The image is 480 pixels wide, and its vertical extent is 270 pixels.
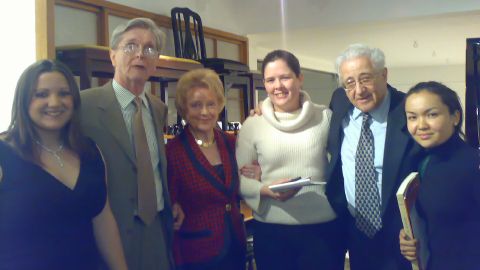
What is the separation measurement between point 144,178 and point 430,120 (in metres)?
1.07

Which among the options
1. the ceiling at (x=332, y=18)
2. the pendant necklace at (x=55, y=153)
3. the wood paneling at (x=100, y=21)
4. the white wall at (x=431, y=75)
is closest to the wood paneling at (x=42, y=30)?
the wood paneling at (x=100, y=21)

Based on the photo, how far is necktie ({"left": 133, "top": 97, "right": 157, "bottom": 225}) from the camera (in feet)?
6.07

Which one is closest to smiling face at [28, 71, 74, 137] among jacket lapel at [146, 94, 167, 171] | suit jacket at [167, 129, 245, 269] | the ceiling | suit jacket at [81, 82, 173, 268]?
suit jacket at [81, 82, 173, 268]

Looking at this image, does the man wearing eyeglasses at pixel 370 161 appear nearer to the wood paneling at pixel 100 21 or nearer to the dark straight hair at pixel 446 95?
the dark straight hair at pixel 446 95

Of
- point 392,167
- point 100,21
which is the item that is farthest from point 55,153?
point 100,21

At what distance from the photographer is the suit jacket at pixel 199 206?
200 cm

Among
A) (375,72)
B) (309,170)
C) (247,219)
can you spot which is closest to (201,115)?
(309,170)

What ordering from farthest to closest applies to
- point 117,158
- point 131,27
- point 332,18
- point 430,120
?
point 332,18 < point 131,27 < point 117,158 < point 430,120

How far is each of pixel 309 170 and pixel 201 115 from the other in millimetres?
520

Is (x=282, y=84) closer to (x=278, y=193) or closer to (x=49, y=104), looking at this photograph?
(x=278, y=193)

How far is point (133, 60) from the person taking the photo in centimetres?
191

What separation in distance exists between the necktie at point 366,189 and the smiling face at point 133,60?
3.05 feet

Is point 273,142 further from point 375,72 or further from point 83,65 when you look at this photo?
point 83,65

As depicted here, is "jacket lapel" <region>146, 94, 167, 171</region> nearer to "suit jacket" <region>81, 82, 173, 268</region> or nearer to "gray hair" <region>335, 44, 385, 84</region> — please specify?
"suit jacket" <region>81, 82, 173, 268</region>
